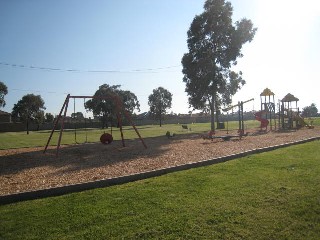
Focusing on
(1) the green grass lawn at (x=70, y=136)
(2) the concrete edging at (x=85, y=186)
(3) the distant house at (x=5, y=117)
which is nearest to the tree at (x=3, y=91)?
(1) the green grass lawn at (x=70, y=136)

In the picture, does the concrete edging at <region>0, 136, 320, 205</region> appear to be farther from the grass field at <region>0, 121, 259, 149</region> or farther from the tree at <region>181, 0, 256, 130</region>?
the tree at <region>181, 0, 256, 130</region>

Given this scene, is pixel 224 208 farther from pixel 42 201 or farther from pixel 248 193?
pixel 42 201

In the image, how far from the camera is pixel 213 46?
3622cm

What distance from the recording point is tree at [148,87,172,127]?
401ft

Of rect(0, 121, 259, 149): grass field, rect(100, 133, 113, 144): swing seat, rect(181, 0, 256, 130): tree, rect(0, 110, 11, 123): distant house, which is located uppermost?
rect(181, 0, 256, 130): tree

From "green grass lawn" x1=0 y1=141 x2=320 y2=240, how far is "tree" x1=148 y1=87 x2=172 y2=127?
112553 mm

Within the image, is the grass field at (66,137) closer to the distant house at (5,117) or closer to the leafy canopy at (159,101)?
the distant house at (5,117)

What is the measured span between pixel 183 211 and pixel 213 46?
107ft

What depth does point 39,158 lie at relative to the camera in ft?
47.9

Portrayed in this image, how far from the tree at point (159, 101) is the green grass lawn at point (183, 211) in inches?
4431

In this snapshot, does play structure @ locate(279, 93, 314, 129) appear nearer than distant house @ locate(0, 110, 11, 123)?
Yes

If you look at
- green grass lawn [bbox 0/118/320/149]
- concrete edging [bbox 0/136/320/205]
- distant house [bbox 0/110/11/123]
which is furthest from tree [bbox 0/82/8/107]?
concrete edging [bbox 0/136/320/205]

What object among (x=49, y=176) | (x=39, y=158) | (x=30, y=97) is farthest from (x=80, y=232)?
(x=30, y=97)

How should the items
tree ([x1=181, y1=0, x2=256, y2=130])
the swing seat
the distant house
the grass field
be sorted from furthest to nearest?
the distant house
tree ([x1=181, y1=0, x2=256, y2=130])
the grass field
the swing seat
